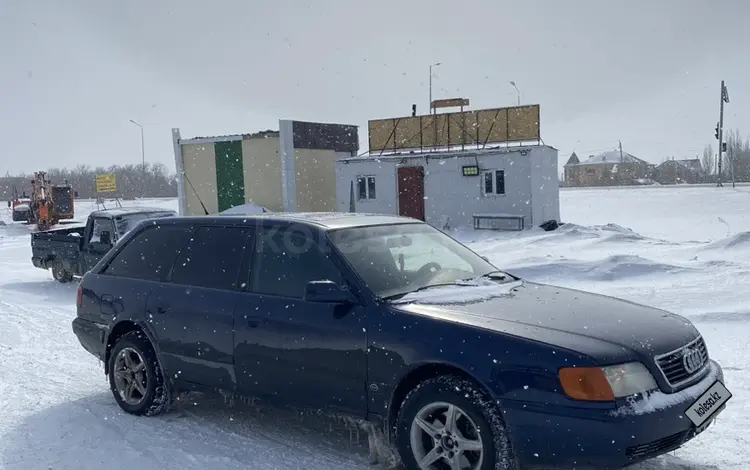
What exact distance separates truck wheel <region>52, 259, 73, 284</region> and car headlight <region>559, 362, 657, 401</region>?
1298 centimetres

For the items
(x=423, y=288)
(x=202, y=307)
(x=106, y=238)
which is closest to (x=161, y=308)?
(x=202, y=307)

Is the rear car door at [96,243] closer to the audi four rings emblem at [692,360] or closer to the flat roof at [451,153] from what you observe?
the audi four rings emblem at [692,360]

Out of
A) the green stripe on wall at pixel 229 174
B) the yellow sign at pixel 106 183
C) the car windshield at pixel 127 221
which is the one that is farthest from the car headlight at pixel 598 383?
the yellow sign at pixel 106 183

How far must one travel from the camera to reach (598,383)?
336cm

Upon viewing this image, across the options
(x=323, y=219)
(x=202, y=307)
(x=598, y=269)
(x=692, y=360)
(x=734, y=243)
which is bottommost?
(x=598, y=269)

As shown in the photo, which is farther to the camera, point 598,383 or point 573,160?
point 573,160

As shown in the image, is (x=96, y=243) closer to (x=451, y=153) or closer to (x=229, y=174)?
(x=451, y=153)

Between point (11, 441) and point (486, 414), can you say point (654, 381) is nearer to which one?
point (486, 414)

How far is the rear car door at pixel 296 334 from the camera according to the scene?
416 centimetres

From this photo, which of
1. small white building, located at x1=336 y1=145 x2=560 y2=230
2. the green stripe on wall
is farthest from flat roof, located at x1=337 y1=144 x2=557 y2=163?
the green stripe on wall

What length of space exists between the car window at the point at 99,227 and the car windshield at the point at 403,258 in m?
Answer: 9.52

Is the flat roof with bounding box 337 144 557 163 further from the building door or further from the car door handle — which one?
the car door handle

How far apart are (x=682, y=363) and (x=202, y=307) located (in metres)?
3.35

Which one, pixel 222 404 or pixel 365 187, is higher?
pixel 365 187
